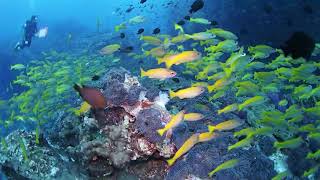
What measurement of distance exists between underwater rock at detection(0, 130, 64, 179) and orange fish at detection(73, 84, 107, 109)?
116 cm

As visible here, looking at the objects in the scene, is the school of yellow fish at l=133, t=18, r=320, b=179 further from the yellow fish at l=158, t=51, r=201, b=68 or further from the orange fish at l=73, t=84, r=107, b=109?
the orange fish at l=73, t=84, r=107, b=109

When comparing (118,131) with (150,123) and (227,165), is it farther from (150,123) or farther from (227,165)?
(227,165)

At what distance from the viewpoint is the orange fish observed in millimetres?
4473

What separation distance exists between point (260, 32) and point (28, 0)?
6495 inches

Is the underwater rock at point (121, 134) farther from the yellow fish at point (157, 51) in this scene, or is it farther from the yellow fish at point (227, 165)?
the yellow fish at point (157, 51)

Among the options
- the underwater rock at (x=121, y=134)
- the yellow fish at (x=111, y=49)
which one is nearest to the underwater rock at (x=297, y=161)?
the underwater rock at (x=121, y=134)

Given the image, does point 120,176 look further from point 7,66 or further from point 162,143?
point 7,66

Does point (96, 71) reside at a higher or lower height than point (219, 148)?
lower

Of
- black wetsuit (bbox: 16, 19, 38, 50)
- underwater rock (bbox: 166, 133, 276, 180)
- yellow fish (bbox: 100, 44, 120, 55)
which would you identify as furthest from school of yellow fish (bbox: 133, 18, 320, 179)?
black wetsuit (bbox: 16, 19, 38, 50)

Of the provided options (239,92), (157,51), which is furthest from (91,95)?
(157,51)

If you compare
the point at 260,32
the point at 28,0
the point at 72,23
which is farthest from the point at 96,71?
the point at 28,0

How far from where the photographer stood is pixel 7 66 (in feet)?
72.7

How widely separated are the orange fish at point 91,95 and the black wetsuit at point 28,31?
868 centimetres

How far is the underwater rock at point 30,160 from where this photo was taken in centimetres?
504
